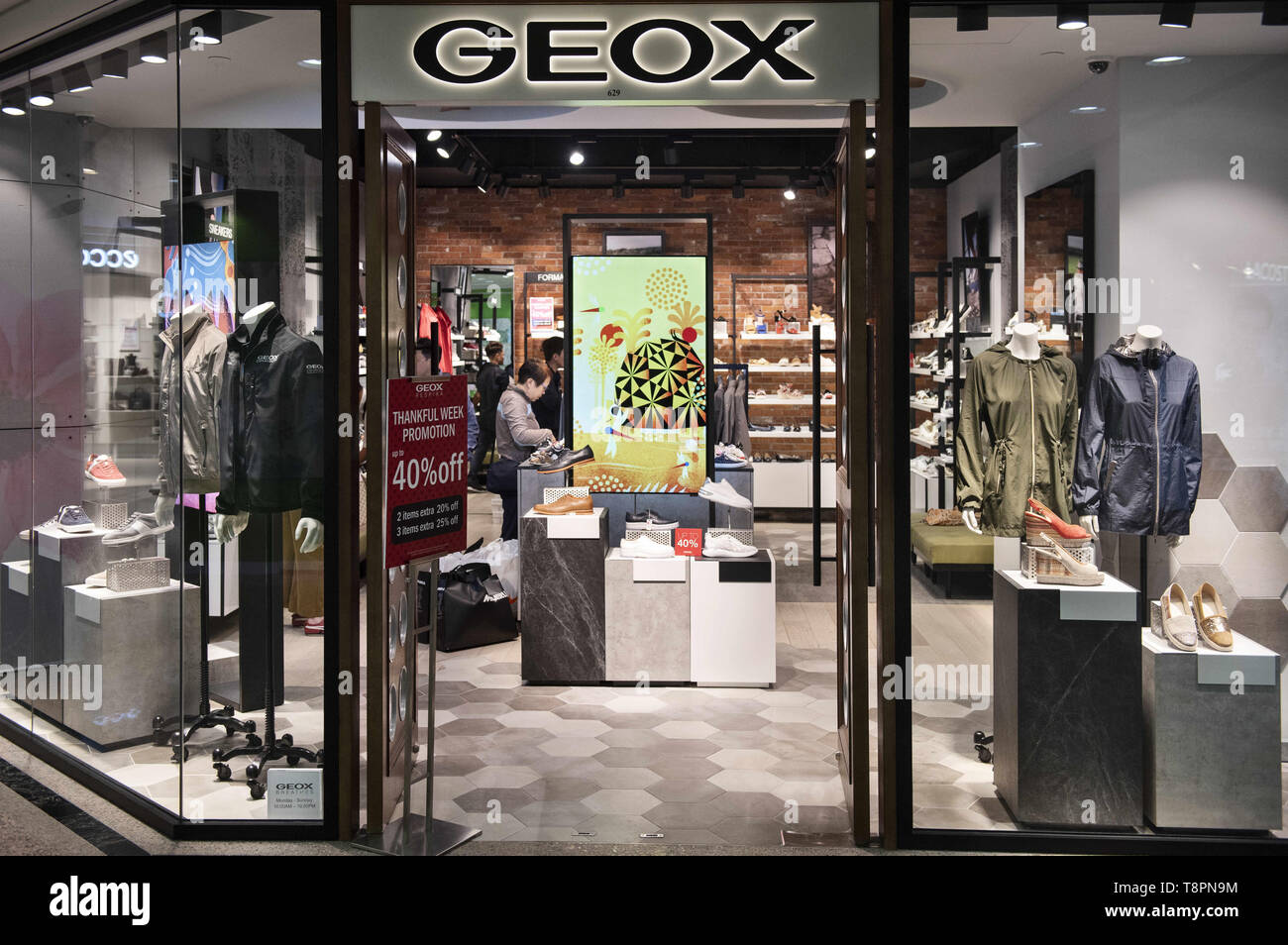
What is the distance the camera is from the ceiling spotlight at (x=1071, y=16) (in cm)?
332

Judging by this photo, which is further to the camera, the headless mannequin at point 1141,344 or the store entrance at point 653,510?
the headless mannequin at point 1141,344

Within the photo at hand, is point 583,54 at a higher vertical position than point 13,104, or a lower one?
lower

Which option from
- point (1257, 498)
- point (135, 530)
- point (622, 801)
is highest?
point (1257, 498)

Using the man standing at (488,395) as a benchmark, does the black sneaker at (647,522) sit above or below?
below

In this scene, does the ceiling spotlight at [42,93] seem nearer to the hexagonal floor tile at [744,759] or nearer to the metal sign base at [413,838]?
the metal sign base at [413,838]

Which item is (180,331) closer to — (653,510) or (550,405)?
(653,510)

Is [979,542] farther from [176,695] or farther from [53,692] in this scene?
[53,692]

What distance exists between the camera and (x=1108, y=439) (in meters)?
3.66

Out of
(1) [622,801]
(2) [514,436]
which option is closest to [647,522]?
(2) [514,436]

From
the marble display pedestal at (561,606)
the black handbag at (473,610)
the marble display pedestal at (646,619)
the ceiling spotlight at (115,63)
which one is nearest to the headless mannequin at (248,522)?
the ceiling spotlight at (115,63)

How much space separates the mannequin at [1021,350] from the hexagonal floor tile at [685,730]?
4.78 ft

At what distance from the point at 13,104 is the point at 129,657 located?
2.42 m

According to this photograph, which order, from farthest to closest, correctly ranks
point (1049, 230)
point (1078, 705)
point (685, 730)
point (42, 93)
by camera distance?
point (685, 730) < point (42, 93) < point (1049, 230) < point (1078, 705)

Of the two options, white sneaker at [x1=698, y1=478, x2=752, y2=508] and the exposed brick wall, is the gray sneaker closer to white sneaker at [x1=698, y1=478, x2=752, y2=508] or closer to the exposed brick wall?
white sneaker at [x1=698, y1=478, x2=752, y2=508]
